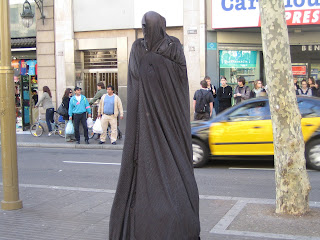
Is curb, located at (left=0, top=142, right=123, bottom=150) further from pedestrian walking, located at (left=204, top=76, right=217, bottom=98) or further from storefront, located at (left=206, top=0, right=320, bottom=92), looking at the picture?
storefront, located at (left=206, top=0, right=320, bottom=92)

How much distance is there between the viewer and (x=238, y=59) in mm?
17406

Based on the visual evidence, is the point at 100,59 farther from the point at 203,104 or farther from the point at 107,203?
the point at 107,203

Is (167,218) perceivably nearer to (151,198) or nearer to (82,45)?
(151,198)

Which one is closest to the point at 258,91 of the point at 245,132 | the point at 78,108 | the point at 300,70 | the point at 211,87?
the point at 211,87

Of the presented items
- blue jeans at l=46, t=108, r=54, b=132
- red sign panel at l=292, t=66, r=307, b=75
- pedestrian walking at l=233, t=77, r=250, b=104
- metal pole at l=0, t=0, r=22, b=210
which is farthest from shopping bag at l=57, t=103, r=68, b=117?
metal pole at l=0, t=0, r=22, b=210

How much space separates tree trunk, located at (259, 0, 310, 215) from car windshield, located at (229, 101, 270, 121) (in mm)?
4156

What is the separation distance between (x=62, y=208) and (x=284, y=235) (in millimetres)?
3044

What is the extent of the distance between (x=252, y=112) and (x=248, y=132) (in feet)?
1.53

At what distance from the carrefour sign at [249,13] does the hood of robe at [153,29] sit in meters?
13.2

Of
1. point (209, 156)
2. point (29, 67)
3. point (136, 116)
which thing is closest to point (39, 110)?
point (29, 67)

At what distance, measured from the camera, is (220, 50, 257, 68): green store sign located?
1730 centimetres

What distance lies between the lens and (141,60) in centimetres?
352

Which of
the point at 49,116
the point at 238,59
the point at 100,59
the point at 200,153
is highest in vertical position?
the point at 100,59

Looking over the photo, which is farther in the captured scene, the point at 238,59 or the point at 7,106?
the point at 238,59
